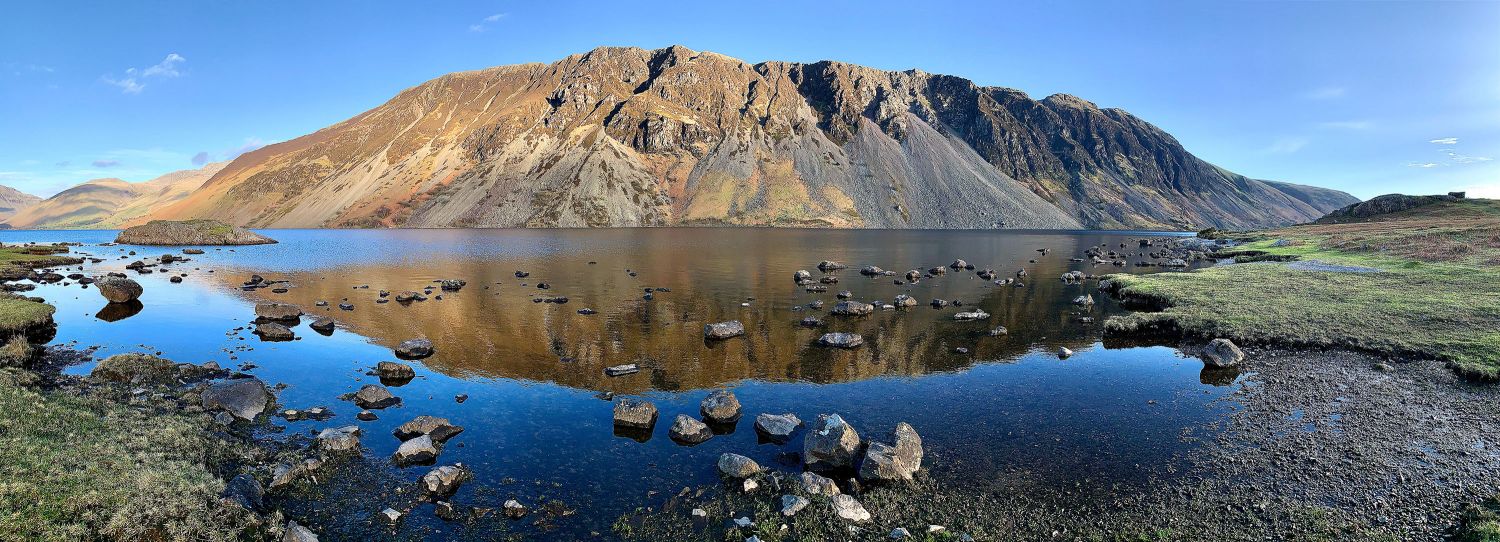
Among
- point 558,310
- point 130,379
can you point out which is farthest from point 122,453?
point 558,310

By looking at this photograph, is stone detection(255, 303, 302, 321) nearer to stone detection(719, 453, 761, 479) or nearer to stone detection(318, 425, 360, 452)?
stone detection(318, 425, 360, 452)

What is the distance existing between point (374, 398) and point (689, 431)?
578 inches

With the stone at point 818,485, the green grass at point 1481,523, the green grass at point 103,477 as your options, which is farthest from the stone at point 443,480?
the green grass at point 1481,523

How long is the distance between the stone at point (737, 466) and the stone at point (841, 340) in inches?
756

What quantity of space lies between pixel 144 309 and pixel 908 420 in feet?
206

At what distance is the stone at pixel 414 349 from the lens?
3375 centimetres

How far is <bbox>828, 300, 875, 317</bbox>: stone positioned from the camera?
159 feet

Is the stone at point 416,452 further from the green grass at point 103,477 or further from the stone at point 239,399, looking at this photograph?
the stone at point 239,399

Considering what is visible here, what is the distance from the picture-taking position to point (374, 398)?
25.3 metres

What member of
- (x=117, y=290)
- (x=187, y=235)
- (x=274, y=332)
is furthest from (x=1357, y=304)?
(x=187, y=235)

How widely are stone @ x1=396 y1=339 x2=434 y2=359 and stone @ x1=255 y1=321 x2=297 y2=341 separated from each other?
9.73m

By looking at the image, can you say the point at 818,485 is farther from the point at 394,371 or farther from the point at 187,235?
the point at 187,235

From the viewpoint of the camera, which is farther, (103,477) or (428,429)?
(428,429)

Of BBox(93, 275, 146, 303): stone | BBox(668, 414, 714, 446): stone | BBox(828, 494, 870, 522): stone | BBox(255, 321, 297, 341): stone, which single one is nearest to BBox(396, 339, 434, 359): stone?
BBox(255, 321, 297, 341): stone
